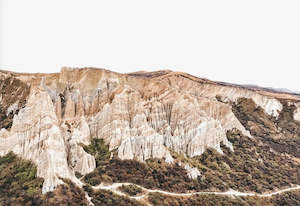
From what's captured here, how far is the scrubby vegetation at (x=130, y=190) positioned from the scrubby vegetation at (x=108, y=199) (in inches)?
63.5

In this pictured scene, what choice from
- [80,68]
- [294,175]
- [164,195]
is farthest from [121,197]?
[294,175]

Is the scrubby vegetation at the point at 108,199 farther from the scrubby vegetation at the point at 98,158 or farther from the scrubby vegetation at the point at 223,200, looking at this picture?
the scrubby vegetation at the point at 223,200

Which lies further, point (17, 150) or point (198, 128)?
point (198, 128)

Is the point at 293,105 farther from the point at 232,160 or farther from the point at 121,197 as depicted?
the point at 121,197

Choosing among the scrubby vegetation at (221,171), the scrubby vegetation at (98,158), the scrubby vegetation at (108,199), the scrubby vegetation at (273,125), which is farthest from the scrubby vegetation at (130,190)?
the scrubby vegetation at (273,125)

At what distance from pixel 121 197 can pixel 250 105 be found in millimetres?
51444

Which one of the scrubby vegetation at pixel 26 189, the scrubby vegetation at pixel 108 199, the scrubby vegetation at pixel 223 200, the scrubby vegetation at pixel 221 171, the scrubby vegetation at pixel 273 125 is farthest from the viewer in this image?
the scrubby vegetation at pixel 273 125

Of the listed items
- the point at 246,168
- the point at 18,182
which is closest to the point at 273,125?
the point at 246,168

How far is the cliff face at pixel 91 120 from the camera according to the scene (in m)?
42.5

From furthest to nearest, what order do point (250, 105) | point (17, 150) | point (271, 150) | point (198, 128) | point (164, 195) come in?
point (250, 105) → point (271, 150) → point (198, 128) → point (164, 195) → point (17, 150)

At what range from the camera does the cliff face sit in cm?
4253

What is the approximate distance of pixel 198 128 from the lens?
58.2 metres

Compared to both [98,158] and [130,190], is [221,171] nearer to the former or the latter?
[130,190]

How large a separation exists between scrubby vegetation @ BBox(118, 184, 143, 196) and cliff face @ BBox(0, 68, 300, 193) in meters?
5.19
